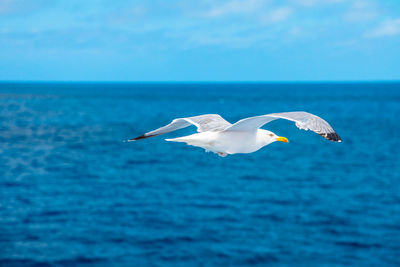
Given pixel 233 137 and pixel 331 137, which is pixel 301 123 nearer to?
pixel 331 137

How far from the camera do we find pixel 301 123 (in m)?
7.02

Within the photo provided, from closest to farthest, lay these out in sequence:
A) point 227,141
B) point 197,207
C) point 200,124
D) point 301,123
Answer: point 301,123, point 227,141, point 200,124, point 197,207

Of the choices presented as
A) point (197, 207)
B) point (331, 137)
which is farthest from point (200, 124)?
point (197, 207)

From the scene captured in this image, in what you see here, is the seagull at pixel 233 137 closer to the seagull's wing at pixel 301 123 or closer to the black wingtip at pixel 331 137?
the seagull's wing at pixel 301 123

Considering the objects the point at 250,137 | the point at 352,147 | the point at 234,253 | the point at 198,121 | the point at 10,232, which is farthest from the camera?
the point at 352,147

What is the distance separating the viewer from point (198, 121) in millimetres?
9492

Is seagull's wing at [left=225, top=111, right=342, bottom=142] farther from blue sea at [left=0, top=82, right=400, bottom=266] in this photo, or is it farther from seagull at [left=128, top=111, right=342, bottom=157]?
blue sea at [left=0, top=82, right=400, bottom=266]

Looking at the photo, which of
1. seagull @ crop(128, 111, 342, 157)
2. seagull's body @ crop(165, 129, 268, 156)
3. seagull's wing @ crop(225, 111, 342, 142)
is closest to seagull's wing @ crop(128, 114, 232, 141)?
seagull @ crop(128, 111, 342, 157)

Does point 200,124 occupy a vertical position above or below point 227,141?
above

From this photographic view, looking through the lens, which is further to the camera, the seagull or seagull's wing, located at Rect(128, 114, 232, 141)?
seagull's wing, located at Rect(128, 114, 232, 141)

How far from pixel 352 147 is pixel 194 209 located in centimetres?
4770

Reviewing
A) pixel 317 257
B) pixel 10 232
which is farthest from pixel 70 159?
pixel 317 257

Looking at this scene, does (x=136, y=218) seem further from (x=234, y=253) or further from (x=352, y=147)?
(x=352, y=147)

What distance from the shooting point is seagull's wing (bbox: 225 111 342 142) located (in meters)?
7.01
